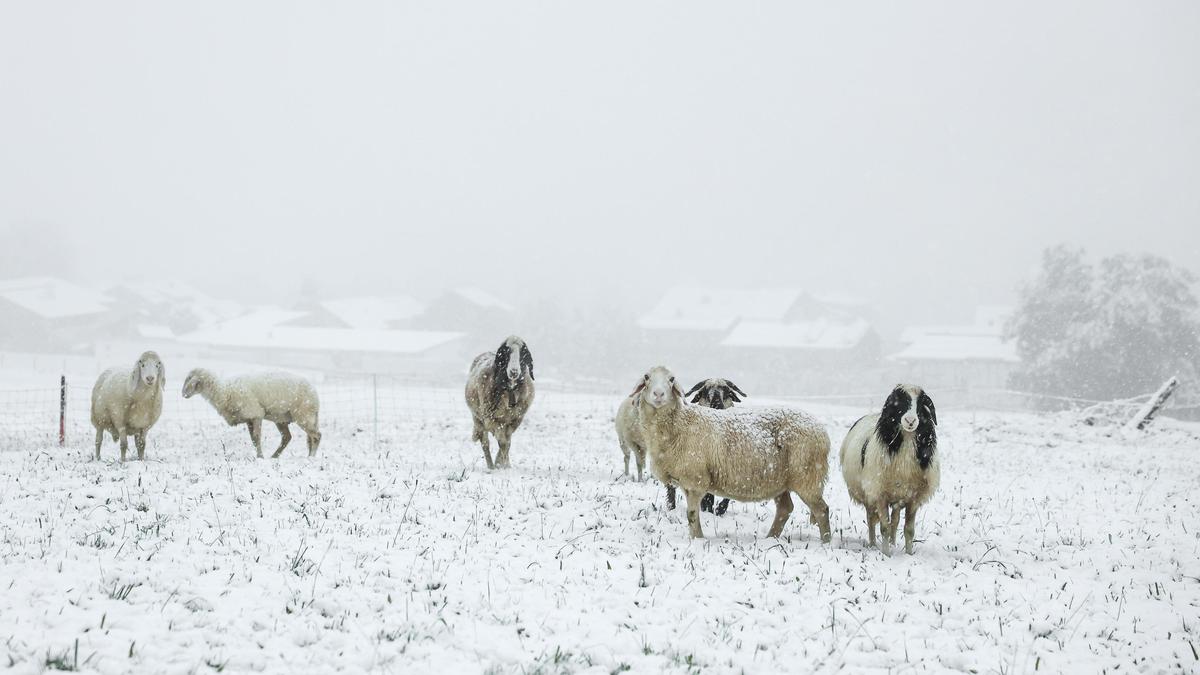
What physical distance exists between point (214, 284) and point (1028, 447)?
567ft

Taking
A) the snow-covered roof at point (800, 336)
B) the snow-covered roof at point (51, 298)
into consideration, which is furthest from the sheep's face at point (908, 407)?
the snow-covered roof at point (51, 298)

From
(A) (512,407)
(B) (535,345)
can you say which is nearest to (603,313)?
(B) (535,345)

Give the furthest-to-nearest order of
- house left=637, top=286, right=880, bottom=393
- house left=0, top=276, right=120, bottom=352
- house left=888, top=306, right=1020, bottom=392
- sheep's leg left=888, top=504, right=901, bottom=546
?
house left=637, top=286, right=880, bottom=393 < house left=0, top=276, right=120, bottom=352 < house left=888, top=306, right=1020, bottom=392 < sheep's leg left=888, top=504, right=901, bottom=546

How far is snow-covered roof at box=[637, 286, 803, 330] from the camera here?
241ft

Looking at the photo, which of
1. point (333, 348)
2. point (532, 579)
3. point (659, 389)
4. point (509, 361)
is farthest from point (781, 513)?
point (333, 348)

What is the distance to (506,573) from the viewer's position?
667 centimetres

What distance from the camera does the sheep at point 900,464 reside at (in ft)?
26.1

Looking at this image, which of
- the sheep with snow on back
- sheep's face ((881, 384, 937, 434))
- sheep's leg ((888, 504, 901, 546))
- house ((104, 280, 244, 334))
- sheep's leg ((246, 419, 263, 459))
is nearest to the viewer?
sheep's face ((881, 384, 937, 434))

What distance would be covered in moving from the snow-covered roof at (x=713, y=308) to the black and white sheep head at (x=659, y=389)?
63924 millimetres

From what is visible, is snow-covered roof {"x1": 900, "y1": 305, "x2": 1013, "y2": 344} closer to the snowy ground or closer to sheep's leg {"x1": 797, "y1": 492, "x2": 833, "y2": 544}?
the snowy ground

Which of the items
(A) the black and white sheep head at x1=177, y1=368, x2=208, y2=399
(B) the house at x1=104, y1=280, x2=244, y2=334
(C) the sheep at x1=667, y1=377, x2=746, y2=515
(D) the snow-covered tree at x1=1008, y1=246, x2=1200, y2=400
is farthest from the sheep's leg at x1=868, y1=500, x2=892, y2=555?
(B) the house at x1=104, y1=280, x2=244, y2=334

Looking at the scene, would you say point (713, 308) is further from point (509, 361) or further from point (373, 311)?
point (509, 361)

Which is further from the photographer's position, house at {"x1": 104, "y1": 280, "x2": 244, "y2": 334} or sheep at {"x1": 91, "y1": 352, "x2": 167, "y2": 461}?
house at {"x1": 104, "y1": 280, "x2": 244, "y2": 334}

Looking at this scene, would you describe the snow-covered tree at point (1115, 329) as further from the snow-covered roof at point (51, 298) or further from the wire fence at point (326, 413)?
the snow-covered roof at point (51, 298)
